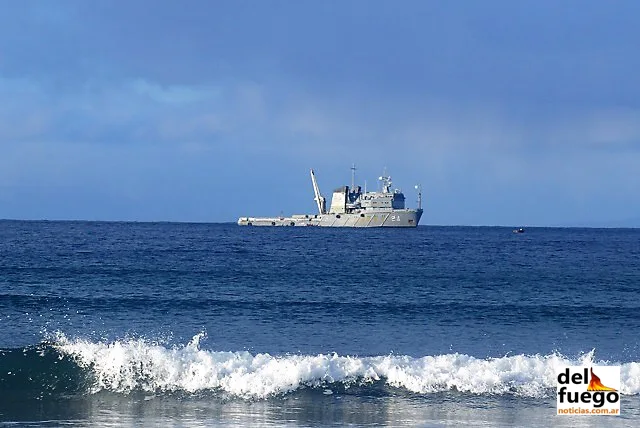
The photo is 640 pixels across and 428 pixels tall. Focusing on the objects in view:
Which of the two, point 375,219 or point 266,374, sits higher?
point 375,219

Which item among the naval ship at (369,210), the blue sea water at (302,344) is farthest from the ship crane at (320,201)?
the blue sea water at (302,344)

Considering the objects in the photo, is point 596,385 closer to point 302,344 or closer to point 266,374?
point 266,374

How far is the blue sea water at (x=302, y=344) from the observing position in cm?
1442

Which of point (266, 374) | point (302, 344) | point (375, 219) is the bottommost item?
point (266, 374)

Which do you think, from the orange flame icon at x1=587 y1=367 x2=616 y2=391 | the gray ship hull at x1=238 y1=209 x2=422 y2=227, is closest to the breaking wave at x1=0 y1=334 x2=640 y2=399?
the orange flame icon at x1=587 y1=367 x2=616 y2=391

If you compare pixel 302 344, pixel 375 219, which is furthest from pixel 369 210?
pixel 302 344

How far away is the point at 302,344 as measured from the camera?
71.5 ft

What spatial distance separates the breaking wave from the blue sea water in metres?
0.05

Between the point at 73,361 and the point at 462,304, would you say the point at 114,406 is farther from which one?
the point at 462,304

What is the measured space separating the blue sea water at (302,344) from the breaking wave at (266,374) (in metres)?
0.05

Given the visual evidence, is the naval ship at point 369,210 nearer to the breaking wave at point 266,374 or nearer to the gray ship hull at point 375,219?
the gray ship hull at point 375,219

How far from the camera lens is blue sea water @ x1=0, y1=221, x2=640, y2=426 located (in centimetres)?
1442

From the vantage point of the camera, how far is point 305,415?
13898 millimetres

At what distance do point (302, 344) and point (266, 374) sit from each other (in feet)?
18.8
